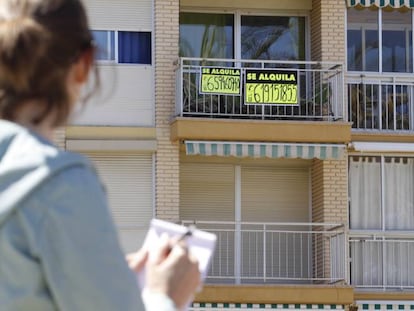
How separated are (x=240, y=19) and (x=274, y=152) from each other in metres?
2.79

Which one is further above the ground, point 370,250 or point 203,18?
point 203,18

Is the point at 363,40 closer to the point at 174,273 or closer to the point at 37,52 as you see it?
the point at 174,273

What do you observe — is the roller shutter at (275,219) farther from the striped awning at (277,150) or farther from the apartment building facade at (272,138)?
the striped awning at (277,150)

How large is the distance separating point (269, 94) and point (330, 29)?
182 cm

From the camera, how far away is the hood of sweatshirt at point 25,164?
1682 millimetres

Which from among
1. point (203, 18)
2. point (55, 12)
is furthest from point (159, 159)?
point (55, 12)

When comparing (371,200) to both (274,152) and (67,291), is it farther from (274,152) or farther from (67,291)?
(67,291)

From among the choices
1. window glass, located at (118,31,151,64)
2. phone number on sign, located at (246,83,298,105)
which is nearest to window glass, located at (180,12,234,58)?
window glass, located at (118,31,151,64)

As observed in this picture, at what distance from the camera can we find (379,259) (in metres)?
20.9

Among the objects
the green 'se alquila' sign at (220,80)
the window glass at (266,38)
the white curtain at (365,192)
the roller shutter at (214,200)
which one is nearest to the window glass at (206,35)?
the window glass at (266,38)

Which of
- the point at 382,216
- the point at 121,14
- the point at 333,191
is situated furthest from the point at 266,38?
the point at 382,216

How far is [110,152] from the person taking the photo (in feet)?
68.3

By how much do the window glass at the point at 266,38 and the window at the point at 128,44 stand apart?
171 cm

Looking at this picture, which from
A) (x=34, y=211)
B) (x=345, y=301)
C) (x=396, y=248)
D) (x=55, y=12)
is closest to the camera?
(x=34, y=211)
